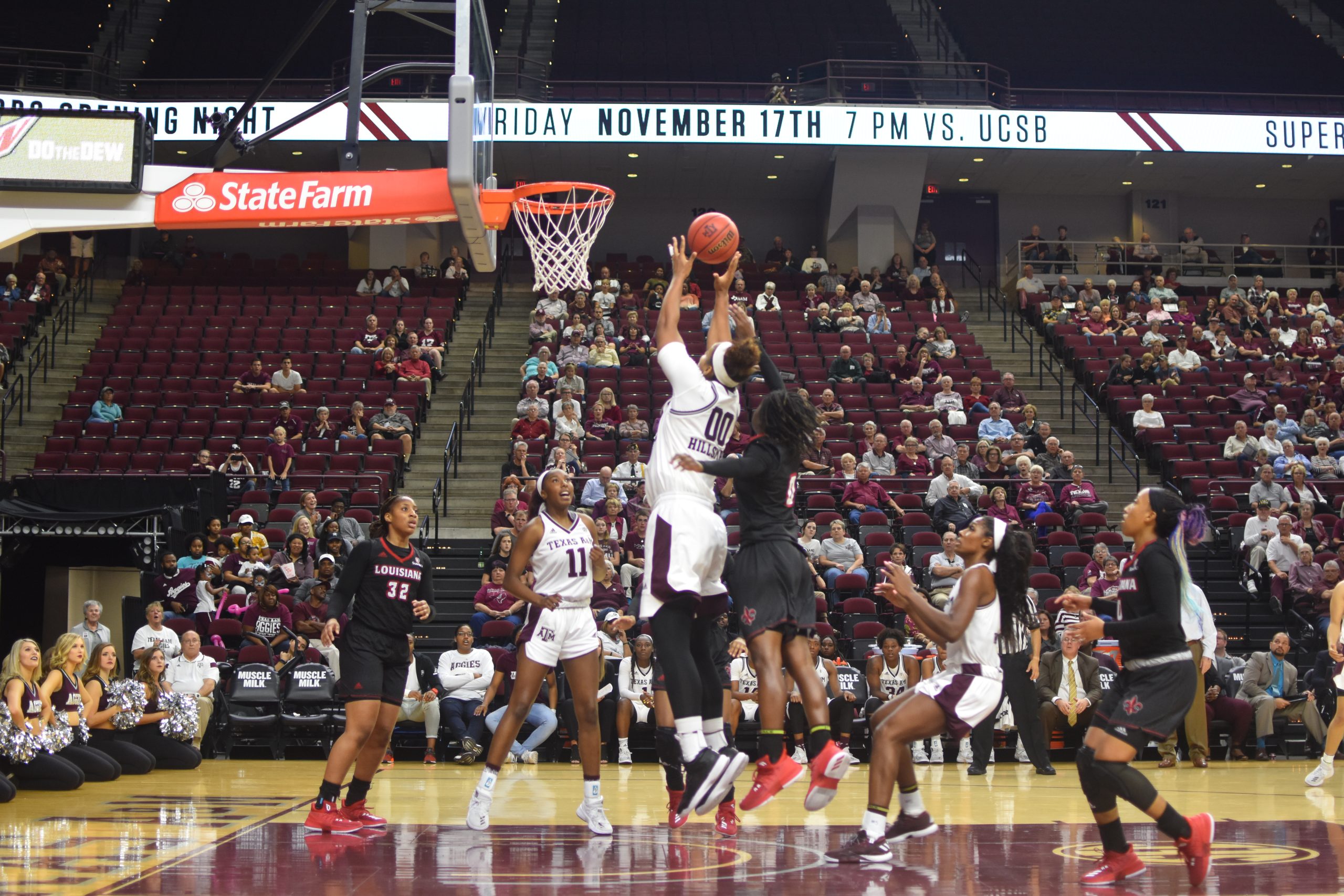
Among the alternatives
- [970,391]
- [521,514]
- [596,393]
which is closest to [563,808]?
[521,514]

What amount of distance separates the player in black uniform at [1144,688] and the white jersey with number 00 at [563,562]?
104 inches

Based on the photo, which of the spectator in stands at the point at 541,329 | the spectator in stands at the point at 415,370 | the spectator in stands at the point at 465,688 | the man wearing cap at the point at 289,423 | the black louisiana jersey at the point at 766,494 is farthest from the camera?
the spectator in stands at the point at 541,329

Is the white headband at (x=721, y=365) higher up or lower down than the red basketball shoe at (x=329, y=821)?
higher up

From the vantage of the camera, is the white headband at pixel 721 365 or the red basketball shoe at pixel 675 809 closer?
the white headband at pixel 721 365

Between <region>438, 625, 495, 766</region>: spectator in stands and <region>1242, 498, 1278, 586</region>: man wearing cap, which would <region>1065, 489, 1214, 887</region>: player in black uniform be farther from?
<region>1242, 498, 1278, 586</region>: man wearing cap

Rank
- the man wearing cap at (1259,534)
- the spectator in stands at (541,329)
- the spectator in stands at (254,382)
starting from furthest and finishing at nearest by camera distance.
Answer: the spectator in stands at (541,329), the spectator in stands at (254,382), the man wearing cap at (1259,534)

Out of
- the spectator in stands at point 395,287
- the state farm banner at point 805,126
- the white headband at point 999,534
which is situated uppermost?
the state farm banner at point 805,126

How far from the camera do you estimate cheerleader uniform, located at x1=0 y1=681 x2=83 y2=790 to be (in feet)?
27.7

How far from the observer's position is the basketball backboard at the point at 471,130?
8.38 meters

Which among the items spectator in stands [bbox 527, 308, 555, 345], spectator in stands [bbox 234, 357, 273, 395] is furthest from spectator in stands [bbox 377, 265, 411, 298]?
spectator in stands [bbox 234, 357, 273, 395]

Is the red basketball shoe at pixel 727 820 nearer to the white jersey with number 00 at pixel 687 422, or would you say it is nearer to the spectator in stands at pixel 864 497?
the white jersey with number 00 at pixel 687 422

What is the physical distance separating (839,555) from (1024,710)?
390cm

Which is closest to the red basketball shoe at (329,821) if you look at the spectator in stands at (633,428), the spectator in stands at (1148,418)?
the spectator in stands at (633,428)

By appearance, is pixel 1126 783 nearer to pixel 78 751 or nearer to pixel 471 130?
pixel 471 130
